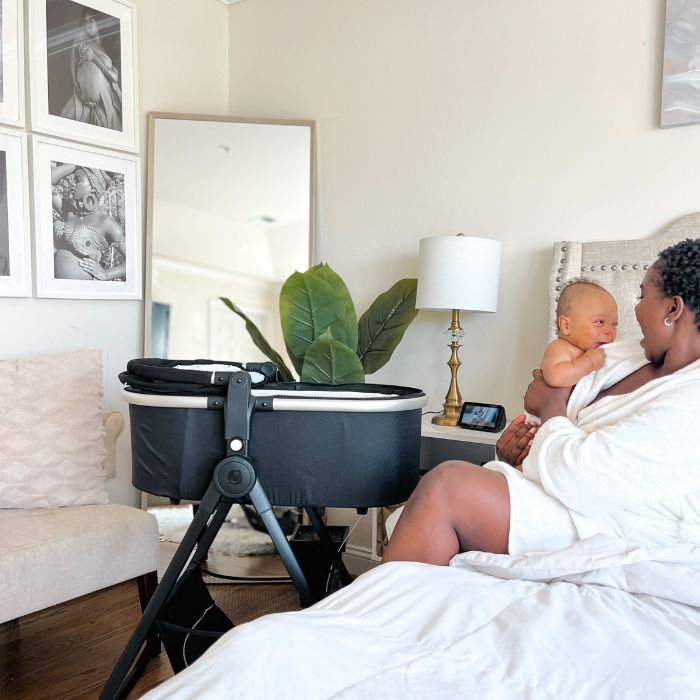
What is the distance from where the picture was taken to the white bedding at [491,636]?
3.05 feet

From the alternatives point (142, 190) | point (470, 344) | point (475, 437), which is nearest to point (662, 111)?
point (470, 344)

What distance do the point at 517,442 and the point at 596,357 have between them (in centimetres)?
29

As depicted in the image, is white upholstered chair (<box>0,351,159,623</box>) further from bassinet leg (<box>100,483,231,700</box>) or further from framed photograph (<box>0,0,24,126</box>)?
framed photograph (<box>0,0,24,126</box>)

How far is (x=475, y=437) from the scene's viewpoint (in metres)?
2.36

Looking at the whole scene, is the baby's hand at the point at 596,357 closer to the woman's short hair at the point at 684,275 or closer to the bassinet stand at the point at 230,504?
the woman's short hair at the point at 684,275

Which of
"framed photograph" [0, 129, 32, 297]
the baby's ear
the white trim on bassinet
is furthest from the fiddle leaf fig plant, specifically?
"framed photograph" [0, 129, 32, 297]

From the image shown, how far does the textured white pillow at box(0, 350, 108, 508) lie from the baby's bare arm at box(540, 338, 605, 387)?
1412 millimetres

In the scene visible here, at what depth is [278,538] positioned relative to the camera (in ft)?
5.44

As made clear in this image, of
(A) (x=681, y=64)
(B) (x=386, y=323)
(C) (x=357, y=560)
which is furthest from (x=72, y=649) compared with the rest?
(A) (x=681, y=64)

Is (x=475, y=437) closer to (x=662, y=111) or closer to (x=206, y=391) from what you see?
(x=206, y=391)

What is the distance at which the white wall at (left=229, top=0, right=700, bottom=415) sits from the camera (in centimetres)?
245

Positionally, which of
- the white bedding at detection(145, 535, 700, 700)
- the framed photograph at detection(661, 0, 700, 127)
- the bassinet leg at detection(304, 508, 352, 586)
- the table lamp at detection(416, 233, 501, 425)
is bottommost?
the bassinet leg at detection(304, 508, 352, 586)

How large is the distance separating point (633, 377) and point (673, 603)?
0.57 meters

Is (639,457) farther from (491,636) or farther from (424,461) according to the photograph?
(424,461)
